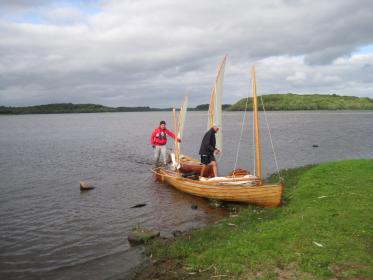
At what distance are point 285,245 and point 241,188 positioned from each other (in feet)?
22.1

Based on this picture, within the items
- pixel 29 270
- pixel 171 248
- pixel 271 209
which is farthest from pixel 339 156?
pixel 29 270

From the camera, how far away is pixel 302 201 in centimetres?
1566

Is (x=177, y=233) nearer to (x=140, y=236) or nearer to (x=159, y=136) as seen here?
(x=140, y=236)

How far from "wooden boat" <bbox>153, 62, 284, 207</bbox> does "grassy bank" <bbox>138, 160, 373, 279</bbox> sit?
642 mm

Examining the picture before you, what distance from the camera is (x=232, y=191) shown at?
17703mm

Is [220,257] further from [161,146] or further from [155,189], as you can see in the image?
[161,146]

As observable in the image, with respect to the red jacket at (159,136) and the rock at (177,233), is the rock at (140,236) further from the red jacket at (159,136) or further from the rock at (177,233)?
the red jacket at (159,136)

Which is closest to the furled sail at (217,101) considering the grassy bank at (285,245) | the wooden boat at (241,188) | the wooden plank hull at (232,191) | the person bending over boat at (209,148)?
the person bending over boat at (209,148)

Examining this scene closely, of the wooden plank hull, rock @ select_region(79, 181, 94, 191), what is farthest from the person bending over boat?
rock @ select_region(79, 181, 94, 191)

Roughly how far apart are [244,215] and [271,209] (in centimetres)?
139

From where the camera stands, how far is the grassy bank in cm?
905

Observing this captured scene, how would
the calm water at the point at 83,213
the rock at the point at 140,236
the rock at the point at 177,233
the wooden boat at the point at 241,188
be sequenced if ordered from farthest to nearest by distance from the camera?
1. the wooden boat at the point at 241,188
2. the rock at the point at 177,233
3. the rock at the point at 140,236
4. the calm water at the point at 83,213

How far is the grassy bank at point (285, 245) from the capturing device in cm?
905

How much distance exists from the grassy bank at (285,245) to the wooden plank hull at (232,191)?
23.4 inches
